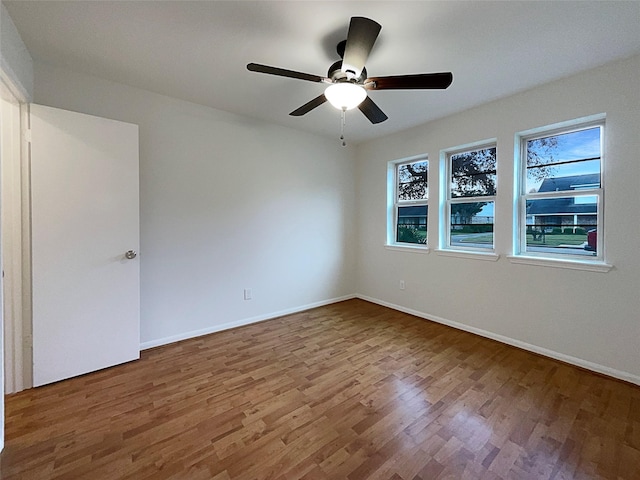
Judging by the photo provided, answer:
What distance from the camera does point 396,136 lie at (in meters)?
3.87

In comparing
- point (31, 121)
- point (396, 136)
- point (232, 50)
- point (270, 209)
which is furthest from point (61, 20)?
point (396, 136)

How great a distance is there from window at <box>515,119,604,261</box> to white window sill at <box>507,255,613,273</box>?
0.13 meters

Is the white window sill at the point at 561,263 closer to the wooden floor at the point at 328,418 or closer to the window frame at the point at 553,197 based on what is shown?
the window frame at the point at 553,197

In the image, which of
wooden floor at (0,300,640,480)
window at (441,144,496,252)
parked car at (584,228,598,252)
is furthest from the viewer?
window at (441,144,496,252)

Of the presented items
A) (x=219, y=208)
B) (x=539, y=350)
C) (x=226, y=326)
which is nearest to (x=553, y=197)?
(x=539, y=350)

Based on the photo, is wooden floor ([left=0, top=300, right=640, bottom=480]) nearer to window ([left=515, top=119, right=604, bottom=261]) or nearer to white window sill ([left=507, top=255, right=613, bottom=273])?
white window sill ([left=507, top=255, right=613, bottom=273])

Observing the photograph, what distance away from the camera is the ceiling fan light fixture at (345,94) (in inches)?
71.2

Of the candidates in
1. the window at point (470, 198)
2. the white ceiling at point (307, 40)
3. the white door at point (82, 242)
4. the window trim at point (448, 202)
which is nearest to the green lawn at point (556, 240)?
the window at point (470, 198)

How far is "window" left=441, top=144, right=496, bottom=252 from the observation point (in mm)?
3090

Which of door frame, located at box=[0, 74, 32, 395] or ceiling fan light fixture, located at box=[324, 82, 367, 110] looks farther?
door frame, located at box=[0, 74, 32, 395]

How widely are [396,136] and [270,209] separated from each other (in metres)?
2.05

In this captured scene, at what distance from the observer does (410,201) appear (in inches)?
154

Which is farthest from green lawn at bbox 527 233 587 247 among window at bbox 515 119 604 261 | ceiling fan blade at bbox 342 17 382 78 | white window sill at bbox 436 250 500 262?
ceiling fan blade at bbox 342 17 382 78

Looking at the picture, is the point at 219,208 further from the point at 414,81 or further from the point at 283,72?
the point at 414,81
